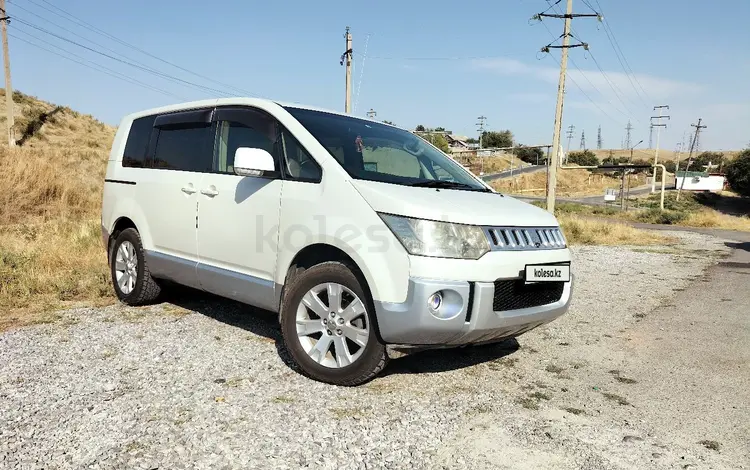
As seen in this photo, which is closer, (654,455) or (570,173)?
(654,455)

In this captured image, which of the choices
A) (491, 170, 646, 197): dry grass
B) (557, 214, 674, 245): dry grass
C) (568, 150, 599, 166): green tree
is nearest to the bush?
(557, 214, 674, 245): dry grass

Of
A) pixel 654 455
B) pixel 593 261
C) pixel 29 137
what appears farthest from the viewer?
pixel 29 137

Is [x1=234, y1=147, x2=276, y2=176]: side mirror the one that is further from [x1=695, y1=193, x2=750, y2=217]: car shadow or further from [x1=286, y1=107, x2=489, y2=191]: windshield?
[x1=695, y1=193, x2=750, y2=217]: car shadow

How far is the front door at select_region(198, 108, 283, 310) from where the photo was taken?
12.9 ft

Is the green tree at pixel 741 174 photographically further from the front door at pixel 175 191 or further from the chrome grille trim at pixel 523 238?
the front door at pixel 175 191

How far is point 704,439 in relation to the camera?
299 centimetres

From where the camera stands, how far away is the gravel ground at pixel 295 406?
2631mm

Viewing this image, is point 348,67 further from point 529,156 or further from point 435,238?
point 529,156

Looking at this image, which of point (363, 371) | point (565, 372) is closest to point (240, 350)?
point (363, 371)

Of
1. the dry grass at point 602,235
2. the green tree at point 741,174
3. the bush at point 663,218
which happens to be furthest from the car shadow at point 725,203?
the dry grass at point 602,235

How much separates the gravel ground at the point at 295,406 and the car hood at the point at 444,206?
114 centimetres

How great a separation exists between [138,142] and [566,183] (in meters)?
99.8

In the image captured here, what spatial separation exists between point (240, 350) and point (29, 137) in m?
30.9

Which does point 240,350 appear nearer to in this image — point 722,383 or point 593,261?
point 722,383
